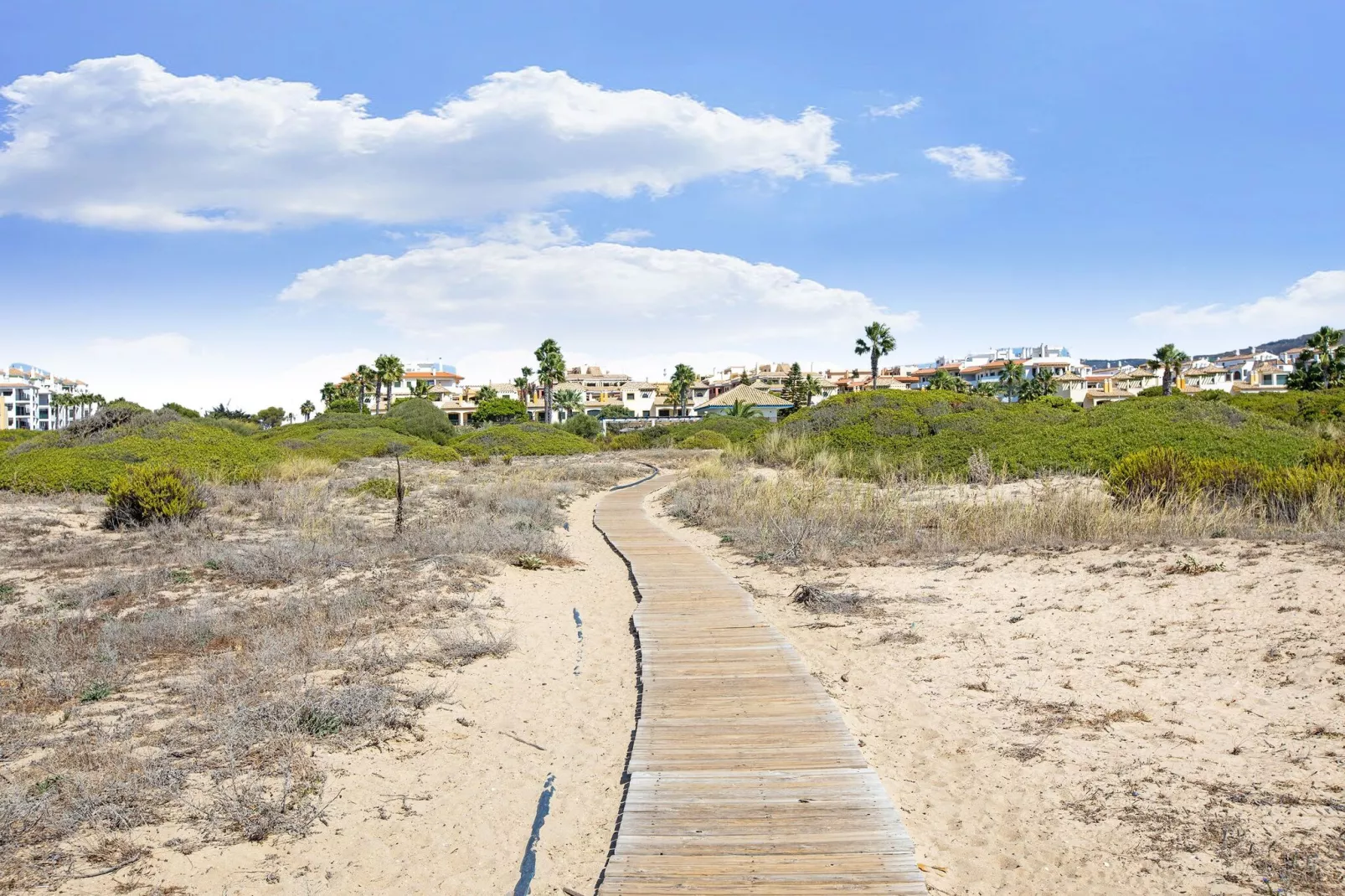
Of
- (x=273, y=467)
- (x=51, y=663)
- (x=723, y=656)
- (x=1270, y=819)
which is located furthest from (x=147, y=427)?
(x=1270, y=819)

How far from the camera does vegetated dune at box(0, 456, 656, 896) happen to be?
4465 mm

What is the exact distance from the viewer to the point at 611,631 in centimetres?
945

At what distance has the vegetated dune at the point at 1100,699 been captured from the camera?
14.4 feet

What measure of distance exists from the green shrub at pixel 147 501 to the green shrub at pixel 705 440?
32672 millimetres

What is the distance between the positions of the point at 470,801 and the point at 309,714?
1671 mm

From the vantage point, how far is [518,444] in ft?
143

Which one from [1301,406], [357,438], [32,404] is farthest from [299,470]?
[32,404]

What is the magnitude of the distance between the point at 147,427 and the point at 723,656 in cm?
3040

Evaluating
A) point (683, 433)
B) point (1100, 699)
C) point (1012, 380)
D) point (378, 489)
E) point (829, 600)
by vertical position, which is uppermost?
point (1012, 380)

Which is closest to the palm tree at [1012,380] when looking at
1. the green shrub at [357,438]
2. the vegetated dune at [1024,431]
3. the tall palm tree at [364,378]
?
the vegetated dune at [1024,431]

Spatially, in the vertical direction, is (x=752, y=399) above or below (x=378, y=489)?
above

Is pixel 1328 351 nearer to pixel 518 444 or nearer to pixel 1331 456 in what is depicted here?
pixel 1331 456

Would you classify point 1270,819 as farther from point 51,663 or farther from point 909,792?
point 51,663

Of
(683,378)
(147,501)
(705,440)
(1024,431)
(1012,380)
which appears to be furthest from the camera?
(683,378)
